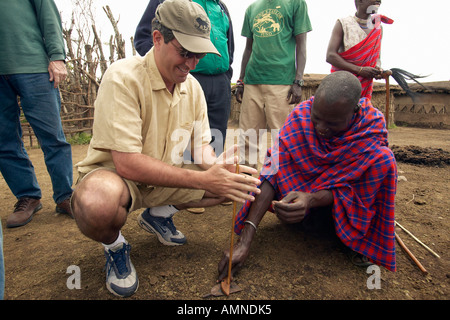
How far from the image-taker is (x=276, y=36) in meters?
2.95

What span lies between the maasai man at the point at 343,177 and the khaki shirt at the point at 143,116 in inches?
24.1

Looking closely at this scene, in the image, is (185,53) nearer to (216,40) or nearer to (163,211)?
(163,211)

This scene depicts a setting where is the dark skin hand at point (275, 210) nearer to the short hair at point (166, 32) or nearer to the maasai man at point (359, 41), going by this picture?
the short hair at point (166, 32)

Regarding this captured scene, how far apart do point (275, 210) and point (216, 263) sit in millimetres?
479

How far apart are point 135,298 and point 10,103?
1835 millimetres

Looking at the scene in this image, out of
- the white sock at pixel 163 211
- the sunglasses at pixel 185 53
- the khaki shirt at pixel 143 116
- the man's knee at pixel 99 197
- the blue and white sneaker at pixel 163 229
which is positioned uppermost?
the sunglasses at pixel 185 53

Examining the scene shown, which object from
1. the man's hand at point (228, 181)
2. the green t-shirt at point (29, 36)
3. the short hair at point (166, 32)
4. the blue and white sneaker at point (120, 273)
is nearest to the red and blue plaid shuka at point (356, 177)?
the man's hand at point (228, 181)

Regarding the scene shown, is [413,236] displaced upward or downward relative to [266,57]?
downward

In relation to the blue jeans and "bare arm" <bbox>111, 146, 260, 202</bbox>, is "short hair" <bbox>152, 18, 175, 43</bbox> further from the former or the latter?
the blue jeans

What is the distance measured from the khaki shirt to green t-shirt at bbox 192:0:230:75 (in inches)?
29.2

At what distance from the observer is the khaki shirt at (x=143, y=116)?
4.87 feet

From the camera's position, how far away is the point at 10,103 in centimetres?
229
